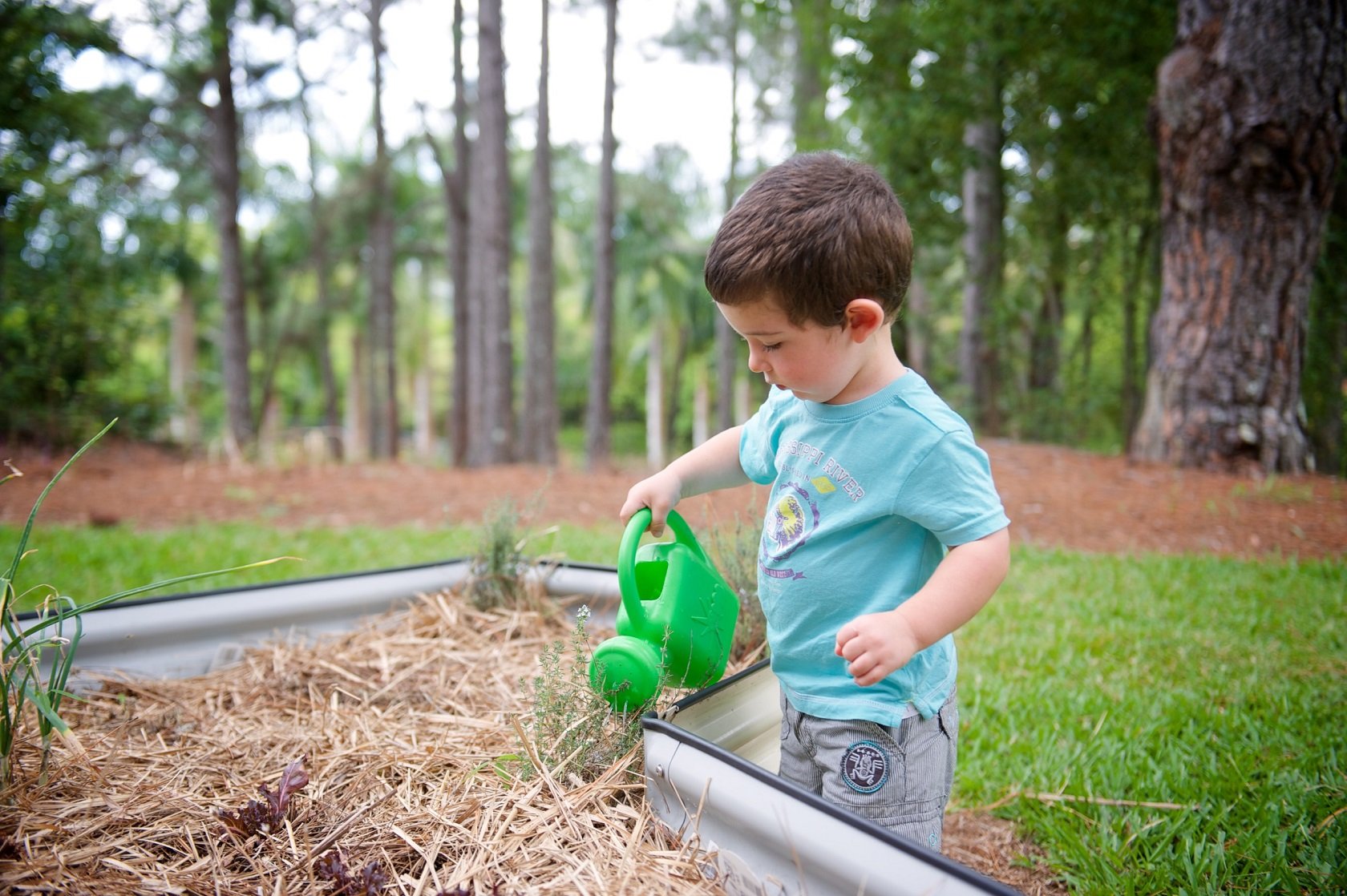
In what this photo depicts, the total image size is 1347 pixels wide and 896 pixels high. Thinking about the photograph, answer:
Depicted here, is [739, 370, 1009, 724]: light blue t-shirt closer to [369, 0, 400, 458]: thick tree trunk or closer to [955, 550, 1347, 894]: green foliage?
[955, 550, 1347, 894]: green foliage

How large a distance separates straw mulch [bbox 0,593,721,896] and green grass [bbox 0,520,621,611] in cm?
141

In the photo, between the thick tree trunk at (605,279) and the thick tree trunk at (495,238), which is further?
the thick tree trunk at (605,279)

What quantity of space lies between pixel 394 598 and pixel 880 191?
2.07m

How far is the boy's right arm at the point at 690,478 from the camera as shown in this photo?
158 centimetres

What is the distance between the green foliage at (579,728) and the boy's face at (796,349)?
1.99 ft

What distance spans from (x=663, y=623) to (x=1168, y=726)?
180cm

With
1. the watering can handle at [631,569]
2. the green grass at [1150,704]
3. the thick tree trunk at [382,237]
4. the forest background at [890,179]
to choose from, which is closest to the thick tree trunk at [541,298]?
the forest background at [890,179]

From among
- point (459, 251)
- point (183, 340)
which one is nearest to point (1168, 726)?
point (459, 251)

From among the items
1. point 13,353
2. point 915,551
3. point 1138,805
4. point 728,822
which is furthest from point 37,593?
point 13,353

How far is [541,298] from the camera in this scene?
9.95 metres

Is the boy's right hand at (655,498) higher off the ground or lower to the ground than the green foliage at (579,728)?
higher

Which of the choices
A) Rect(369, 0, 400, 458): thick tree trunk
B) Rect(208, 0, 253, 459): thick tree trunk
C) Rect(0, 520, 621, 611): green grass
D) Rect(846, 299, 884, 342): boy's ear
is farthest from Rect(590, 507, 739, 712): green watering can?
Rect(369, 0, 400, 458): thick tree trunk

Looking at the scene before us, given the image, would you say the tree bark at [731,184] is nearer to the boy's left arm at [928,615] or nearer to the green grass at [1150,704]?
the green grass at [1150,704]

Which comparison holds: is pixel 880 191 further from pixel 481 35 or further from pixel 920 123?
pixel 481 35
